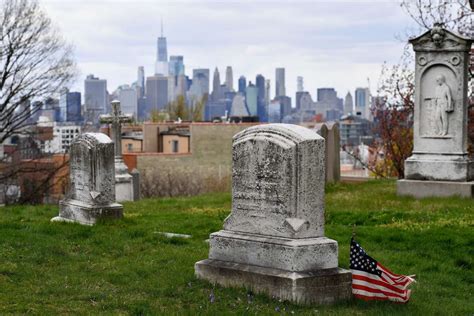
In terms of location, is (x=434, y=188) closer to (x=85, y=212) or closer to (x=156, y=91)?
(x=85, y=212)

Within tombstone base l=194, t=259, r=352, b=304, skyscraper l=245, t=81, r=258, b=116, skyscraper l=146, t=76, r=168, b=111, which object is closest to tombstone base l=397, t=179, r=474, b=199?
tombstone base l=194, t=259, r=352, b=304

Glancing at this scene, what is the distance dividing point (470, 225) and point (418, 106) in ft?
17.0

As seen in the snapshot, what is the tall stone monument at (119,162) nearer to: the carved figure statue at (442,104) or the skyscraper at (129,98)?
the carved figure statue at (442,104)

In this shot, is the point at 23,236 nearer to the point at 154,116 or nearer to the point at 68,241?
the point at 68,241

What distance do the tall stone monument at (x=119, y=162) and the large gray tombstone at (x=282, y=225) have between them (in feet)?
48.7

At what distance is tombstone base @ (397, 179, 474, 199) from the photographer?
17.1 metres

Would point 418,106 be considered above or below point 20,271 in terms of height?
above

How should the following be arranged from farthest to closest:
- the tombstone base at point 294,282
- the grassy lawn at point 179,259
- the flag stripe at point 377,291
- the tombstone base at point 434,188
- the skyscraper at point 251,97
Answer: the skyscraper at point 251,97
the tombstone base at point 434,188
the flag stripe at point 377,291
the tombstone base at point 294,282
the grassy lawn at point 179,259

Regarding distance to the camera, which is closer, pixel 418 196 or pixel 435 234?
pixel 435 234

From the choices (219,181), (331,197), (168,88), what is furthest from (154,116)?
(168,88)

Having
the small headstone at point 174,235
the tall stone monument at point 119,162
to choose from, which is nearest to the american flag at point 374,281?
the small headstone at point 174,235

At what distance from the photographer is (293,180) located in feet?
29.2

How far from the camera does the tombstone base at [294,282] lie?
8562 mm

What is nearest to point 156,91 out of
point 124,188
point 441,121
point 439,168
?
point 124,188
